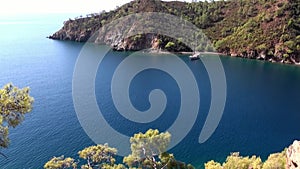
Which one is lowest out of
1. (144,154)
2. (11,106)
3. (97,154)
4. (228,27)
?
(97,154)

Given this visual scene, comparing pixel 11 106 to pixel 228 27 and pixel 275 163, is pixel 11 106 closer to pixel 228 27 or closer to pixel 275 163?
pixel 275 163

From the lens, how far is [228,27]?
427 feet

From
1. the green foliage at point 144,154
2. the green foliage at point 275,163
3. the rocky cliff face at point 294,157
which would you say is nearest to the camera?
the rocky cliff face at point 294,157

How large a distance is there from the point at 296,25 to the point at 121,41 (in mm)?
73642

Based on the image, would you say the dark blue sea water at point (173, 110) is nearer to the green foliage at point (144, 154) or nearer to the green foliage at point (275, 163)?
the green foliage at point (275, 163)

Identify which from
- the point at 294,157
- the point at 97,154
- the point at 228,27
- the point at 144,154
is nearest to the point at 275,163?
the point at 294,157

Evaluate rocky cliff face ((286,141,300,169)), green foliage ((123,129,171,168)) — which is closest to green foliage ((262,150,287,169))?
rocky cliff face ((286,141,300,169))

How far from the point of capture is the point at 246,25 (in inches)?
4798

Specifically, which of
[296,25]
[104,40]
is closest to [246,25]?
[296,25]

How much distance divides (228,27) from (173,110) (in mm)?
84928

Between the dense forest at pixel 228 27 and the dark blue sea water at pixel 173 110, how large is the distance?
927 centimetres

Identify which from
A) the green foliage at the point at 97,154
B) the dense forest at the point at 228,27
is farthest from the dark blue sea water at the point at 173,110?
the green foliage at the point at 97,154

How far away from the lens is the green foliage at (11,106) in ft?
38.8

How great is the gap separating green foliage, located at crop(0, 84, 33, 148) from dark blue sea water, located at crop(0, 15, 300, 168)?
29.2m
